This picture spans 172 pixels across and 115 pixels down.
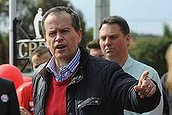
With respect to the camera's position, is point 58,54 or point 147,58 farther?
point 147,58

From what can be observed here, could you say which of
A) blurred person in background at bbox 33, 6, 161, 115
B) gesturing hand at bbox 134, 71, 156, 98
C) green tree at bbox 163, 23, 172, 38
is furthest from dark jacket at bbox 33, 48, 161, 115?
green tree at bbox 163, 23, 172, 38

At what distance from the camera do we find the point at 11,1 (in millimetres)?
9508

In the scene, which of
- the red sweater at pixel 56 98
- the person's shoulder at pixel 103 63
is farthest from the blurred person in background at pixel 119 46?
the red sweater at pixel 56 98

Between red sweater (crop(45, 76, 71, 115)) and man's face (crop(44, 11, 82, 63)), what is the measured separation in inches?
5.4

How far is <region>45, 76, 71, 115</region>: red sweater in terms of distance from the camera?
2.76 metres

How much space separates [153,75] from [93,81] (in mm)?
968

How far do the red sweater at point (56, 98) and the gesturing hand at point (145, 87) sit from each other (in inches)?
19.5

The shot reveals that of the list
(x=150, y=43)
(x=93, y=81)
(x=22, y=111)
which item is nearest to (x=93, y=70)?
(x=93, y=81)

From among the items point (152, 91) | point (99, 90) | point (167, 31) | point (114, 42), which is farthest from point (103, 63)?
point (167, 31)

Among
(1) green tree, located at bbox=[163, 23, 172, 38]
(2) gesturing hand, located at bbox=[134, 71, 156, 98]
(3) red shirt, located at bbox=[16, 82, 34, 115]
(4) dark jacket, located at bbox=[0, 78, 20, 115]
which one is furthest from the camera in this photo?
(1) green tree, located at bbox=[163, 23, 172, 38]

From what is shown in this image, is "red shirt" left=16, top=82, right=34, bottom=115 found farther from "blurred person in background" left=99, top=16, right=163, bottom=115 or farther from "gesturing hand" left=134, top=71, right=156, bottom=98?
"gesturing hand" left=134, top=71, right=156, bottom=98

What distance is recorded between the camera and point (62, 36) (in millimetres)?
2768

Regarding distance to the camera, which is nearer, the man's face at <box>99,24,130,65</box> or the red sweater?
the red sweater

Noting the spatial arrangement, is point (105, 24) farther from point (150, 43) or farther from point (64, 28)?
point (150, 43)
